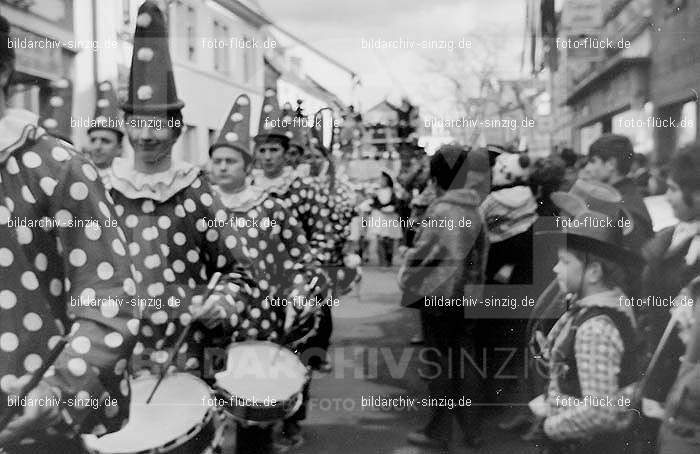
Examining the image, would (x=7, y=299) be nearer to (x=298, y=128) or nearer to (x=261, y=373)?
(x=261, y=373)

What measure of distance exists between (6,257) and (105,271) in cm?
19

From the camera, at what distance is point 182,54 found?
2.96 meters

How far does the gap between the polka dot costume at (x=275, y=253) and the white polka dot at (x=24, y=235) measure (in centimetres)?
182

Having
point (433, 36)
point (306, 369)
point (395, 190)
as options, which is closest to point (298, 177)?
point (395, 190)

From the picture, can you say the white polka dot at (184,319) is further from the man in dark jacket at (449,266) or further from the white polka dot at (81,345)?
the man in dark jacket at (449,266)

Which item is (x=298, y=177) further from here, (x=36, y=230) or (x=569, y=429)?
(x=36, y=230)

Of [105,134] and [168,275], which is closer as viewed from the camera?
[168,275]

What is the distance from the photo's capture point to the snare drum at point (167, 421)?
2.34 metres

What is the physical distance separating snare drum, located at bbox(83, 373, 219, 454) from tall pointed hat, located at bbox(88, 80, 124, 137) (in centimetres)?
82

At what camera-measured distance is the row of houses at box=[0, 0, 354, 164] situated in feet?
8.77

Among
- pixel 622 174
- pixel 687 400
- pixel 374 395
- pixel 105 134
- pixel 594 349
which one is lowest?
pixel 374 395

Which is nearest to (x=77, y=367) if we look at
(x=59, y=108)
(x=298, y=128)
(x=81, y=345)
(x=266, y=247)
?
(x=81, y=345)

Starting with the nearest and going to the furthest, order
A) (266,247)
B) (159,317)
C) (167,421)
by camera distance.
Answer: (167,421) < (159,317) < (266,247)

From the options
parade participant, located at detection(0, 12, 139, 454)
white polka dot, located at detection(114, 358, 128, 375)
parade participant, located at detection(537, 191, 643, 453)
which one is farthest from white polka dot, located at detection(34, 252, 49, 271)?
parade participant, located at detection(537, 191, 643, 453)
